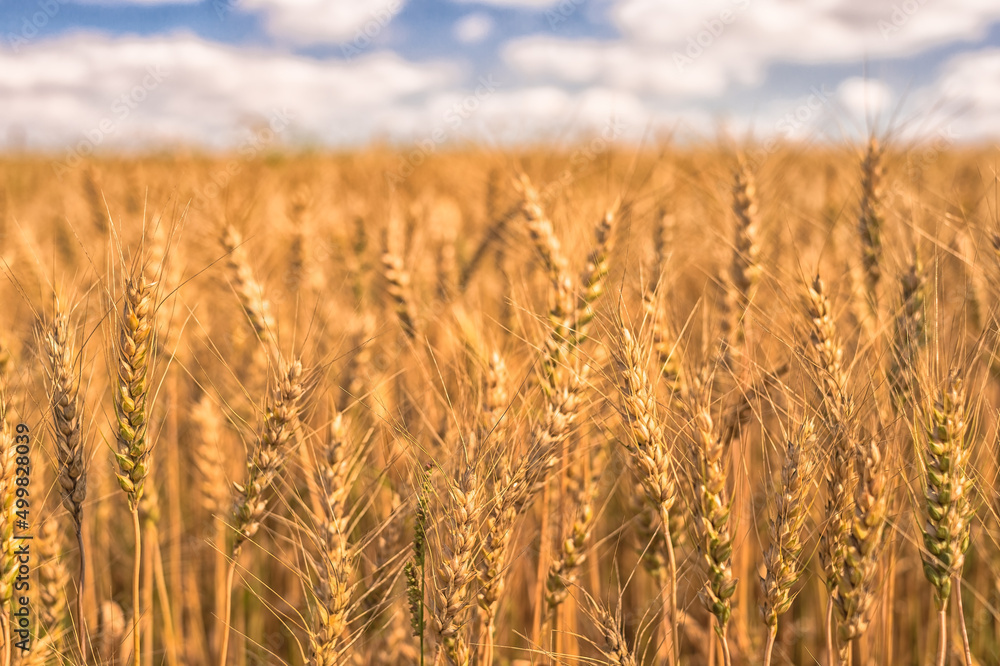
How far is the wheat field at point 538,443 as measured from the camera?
1396mm

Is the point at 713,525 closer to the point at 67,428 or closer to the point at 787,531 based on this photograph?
the point at 787,531

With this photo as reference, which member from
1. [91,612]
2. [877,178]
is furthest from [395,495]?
[877,178]

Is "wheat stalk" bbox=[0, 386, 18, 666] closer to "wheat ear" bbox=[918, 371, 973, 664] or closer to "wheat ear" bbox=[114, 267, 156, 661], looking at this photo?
"wheat ear" bbox=[114, 267, 156, 661]

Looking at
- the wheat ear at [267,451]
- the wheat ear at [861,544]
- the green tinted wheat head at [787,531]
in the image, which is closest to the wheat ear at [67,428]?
the wheat ear at [267,451]

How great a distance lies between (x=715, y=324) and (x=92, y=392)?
2553 mm

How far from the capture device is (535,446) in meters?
1.49

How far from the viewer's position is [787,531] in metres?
1.34

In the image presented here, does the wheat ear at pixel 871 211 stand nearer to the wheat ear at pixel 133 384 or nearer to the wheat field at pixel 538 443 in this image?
the wheat field at pixel 538 443

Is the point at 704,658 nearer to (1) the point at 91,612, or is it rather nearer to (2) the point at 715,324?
(2) the point at 715,324

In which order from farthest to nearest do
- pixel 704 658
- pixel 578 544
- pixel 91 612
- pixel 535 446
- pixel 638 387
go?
pixel 704 658, pixel 91 612, pixel 578 544, pixel 535 446, pixel 638 387

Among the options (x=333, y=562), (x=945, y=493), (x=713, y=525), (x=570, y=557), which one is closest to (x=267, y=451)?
(x=333, y=562)

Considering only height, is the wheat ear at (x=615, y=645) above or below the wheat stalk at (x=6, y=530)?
below

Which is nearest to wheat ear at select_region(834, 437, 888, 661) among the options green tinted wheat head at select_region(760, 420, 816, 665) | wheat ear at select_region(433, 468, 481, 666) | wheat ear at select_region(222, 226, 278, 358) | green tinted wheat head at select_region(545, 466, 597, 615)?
green tinted wheat head at select_region(760, 420, 816, 665)

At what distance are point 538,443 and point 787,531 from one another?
1.91 feet
